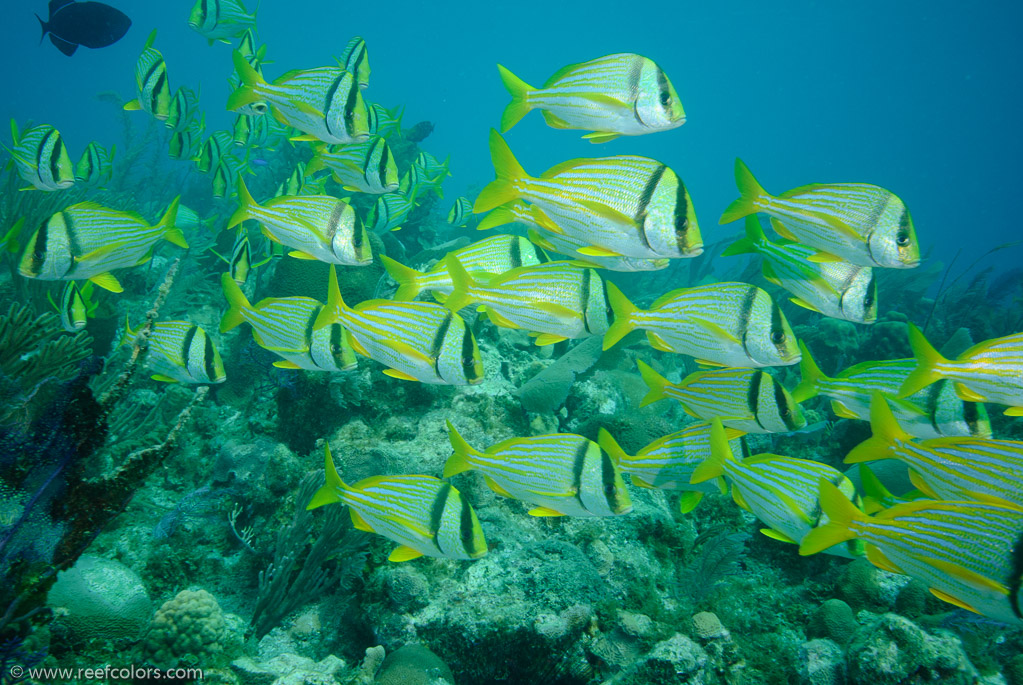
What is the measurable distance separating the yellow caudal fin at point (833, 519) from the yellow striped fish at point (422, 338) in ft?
6.21

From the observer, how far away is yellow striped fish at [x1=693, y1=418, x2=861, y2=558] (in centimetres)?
272

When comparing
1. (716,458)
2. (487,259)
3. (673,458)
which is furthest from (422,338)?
(716,458)

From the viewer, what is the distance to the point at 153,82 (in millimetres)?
5148

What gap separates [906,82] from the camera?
104688 mm

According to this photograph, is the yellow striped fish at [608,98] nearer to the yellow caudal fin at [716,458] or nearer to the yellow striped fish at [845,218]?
the yellow striped fish at [845,218]

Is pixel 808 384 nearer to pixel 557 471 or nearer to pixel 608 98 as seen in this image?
pixel 557 471

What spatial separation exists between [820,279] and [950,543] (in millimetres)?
1858

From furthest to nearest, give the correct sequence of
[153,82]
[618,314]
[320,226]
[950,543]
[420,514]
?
[153,82] → [320,226] → [618,314] → [420,514] → [950,543]

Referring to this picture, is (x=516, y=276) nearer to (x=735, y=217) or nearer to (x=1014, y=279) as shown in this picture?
(x=735, y=217)

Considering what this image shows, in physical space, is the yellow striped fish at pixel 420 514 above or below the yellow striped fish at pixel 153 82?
below

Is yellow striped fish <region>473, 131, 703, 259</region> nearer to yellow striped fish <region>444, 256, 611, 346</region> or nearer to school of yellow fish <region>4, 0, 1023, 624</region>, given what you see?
school of yellow fish <region>4, 0, 1023, 624</region>

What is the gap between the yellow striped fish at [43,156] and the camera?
403 centimetres

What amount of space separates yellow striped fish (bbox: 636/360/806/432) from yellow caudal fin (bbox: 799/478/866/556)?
81 cm

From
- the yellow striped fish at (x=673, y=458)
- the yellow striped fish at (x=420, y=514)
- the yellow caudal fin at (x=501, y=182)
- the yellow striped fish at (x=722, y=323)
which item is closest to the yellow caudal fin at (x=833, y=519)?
the yellow striped fish at (x=673, y=458)
